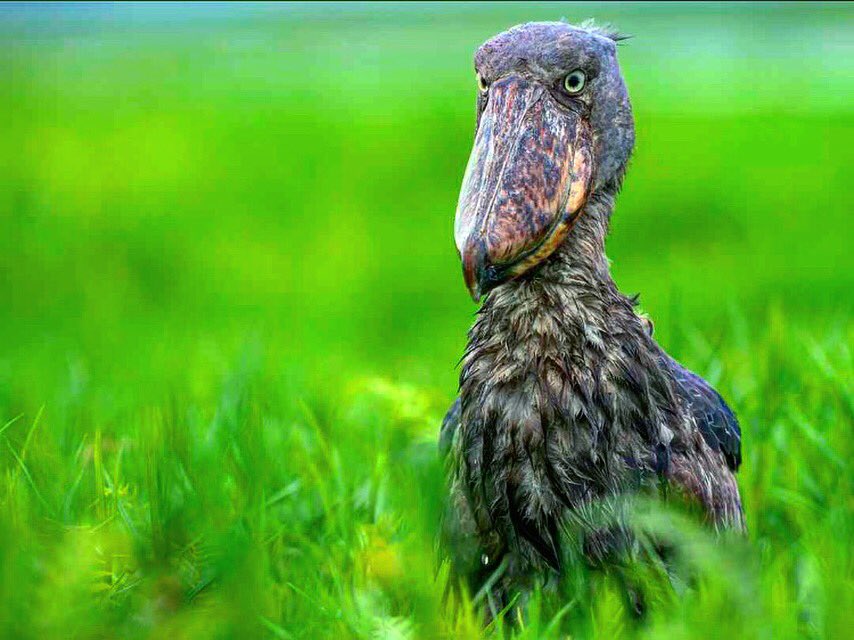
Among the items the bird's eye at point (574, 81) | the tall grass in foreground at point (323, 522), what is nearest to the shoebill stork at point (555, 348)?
the bird's eye at point (574, 81)

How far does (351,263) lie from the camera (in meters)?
7.71

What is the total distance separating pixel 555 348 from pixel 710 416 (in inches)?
22.6

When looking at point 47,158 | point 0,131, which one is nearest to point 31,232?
point 47,158

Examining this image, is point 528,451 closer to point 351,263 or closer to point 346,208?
point 351,263

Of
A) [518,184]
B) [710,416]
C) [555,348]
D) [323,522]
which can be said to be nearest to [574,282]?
[555,348]

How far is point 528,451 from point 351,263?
4.95 metres

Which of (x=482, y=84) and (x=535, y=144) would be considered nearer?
(x=535, y=144)

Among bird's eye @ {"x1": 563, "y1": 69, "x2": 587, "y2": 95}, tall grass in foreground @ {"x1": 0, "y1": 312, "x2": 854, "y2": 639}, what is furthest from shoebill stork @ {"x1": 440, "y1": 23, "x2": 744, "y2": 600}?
tall grass in foreground @ {"x1": 0, "y1": 312, "x2": 854, "y2": 639}

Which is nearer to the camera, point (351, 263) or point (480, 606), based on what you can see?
point (480, 606)

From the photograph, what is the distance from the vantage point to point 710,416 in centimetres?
321

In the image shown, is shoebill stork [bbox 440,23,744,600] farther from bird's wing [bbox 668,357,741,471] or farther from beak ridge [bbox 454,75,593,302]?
→ bird's wing [bbox 668,357,741,471]

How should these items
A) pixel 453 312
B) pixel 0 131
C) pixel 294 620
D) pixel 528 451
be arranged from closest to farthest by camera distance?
pixel 294 620 < pixel 528 451 < pixel 453 312 < pixel 0 131

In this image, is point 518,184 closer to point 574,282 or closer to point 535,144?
point 535,144

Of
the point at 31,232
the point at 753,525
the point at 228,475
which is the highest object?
the point at 228,475
